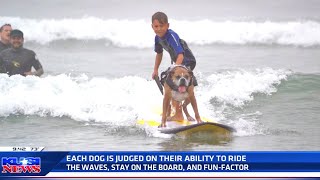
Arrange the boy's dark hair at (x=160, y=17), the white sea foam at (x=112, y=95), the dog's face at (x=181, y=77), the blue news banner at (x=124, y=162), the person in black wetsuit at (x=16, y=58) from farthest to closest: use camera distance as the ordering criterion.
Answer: the person in black wetsuit at (x=16, y=58)
the white sea foam at (x=112, y=95)
the boy's dark hair at (x=160, y=17)
the dog's face at (x=181, y=77)
the blue news banner at (x=124, y=162)

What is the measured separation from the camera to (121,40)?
50.9 ft

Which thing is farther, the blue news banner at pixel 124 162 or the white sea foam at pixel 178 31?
the white sea foam at pixel 178 31

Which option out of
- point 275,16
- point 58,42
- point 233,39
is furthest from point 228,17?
point 58,42

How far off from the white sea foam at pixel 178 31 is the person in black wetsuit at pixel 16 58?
527 cm

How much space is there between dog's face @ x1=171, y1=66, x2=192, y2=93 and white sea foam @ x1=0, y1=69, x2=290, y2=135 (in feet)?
3.16

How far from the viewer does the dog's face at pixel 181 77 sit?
631 centimetres

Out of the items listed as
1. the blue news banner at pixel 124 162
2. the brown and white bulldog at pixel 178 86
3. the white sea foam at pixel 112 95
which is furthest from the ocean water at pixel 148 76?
the blue news banner at pixel 124 162

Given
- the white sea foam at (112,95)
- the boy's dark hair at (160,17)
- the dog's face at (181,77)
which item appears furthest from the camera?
the white sea foam at (112,95)

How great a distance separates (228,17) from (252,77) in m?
5.28

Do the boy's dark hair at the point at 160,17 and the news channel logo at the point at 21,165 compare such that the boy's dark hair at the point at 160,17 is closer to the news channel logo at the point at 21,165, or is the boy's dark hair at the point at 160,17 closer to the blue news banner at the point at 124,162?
the blue news banner at the point at 124,162

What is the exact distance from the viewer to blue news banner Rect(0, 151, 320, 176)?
4.95 meters

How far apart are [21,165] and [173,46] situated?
233 centimetres

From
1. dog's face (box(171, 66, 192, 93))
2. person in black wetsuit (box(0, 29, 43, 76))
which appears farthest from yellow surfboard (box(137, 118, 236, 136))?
person in black wetsuit (box(0, 29, 43, 76))

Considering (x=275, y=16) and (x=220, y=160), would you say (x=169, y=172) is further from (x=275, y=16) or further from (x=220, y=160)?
(x=275, y=16)
